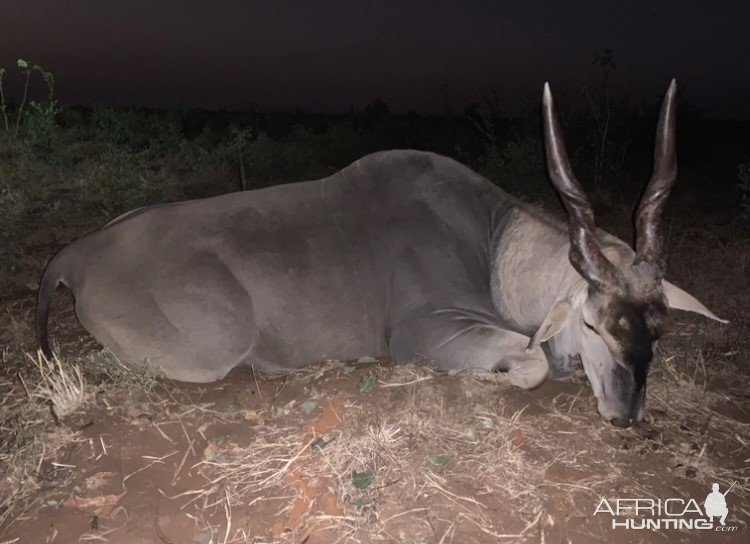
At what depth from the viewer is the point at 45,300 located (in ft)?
12.2

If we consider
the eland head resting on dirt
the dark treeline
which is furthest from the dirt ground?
the dark treeline

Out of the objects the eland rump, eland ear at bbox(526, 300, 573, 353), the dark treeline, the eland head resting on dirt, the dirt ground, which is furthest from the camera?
the dark treeline

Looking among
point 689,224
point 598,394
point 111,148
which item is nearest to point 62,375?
point 598,394

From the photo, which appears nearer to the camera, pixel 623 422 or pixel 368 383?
pixel 623 422

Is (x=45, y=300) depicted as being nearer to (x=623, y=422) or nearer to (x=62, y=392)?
(x=62, y=392)

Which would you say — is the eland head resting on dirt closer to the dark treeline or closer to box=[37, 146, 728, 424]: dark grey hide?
box=[37, 146, 728, 424]: dark grey hide

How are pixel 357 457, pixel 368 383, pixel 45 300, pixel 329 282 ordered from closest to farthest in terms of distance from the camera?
pixel 357 457 < pixel 368 383 < pixel 45 300 < pixel 329 282

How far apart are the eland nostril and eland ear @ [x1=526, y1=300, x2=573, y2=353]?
558 mm

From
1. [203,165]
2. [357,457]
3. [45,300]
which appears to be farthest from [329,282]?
[203,165]

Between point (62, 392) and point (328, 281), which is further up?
point (328, 281)

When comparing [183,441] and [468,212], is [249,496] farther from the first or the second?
[468,212]

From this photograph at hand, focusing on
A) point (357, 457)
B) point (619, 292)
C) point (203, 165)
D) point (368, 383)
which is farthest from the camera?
point (203, 165)

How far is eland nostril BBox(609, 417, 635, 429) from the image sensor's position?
120 inches

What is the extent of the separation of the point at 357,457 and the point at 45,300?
7.89ft
